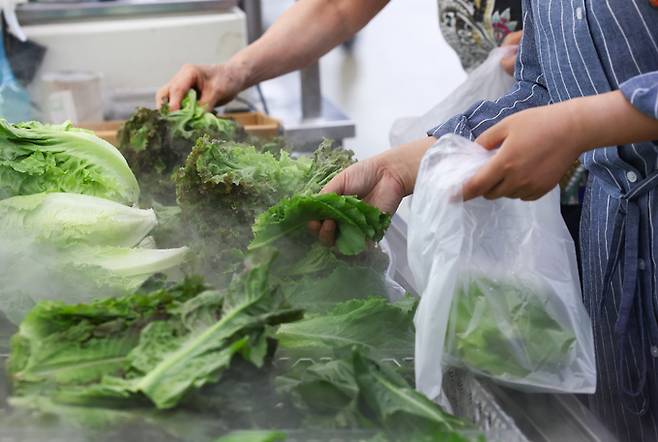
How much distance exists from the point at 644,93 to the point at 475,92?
1.38 metres

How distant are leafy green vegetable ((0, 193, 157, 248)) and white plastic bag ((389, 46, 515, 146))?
3.44ft

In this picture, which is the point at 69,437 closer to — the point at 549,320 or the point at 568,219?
the point at 549,320

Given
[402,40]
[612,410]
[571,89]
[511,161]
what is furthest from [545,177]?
[402,40]

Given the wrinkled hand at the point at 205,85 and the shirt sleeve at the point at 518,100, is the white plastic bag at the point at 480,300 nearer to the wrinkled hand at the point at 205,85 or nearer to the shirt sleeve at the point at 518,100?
the shirt sleeve at the point at 518,100

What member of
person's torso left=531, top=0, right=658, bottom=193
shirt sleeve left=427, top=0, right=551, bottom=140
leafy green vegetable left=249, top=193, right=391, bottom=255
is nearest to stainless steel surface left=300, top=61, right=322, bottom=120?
shirt sleeve left=427, top=0, right=551, bottom=140

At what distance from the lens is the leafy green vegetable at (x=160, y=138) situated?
2.07 meters

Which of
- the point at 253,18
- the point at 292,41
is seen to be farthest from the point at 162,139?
the point at 253,18

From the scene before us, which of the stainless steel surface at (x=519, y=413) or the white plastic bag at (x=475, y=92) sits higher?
the white plastic bag at (x=475, y=92)

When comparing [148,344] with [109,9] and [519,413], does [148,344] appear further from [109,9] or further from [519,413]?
[109,9]

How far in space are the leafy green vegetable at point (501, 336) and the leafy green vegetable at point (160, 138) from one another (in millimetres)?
1008

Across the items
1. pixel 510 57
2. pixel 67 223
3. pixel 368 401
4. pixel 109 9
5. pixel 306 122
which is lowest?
pixel 306 122

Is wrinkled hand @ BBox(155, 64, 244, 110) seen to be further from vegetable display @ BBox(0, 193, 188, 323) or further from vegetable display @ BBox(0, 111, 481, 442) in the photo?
vegetable display @ BBox(0, 193, 188, 323)

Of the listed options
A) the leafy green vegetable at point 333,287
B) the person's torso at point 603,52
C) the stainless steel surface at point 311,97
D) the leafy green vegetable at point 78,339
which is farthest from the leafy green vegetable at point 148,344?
the stainless steel surface at point 311,97

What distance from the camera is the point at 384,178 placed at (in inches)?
62.9
